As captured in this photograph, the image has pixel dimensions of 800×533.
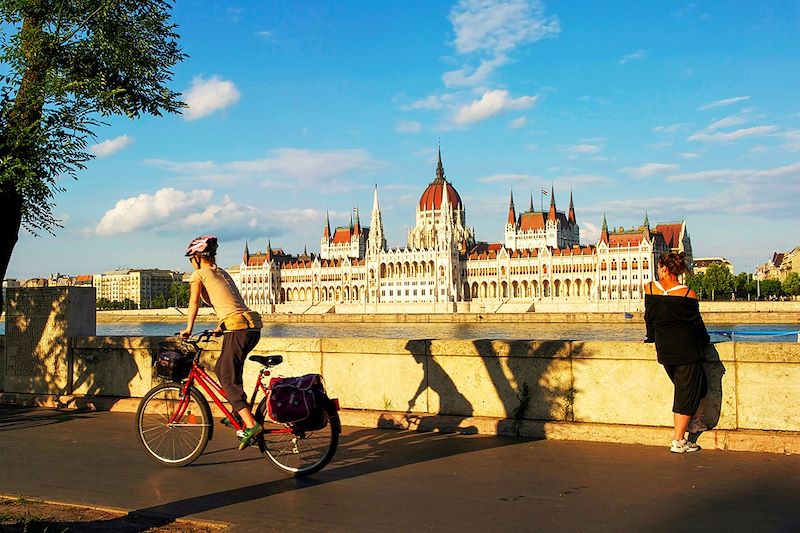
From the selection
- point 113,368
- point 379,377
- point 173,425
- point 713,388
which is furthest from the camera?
A: point 113,368

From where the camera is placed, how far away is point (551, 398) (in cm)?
692

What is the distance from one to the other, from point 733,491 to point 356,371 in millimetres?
3917

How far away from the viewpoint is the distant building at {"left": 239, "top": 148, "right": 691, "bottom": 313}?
121812 mm

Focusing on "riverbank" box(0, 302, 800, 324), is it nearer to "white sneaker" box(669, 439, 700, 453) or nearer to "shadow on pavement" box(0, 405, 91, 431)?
"shadow on pavement" box(0, 405, 91, 431)

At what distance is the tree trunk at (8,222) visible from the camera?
8.73m

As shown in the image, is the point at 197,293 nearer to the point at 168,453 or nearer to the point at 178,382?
the point at 178,382

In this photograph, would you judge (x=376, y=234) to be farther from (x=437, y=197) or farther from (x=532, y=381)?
(x=532, y=381)

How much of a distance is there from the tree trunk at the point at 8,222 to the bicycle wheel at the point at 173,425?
3.75 metres

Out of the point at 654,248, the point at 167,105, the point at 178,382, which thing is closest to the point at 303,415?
the point at 178,382

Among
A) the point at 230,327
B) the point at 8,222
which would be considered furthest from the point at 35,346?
the point at 230,327

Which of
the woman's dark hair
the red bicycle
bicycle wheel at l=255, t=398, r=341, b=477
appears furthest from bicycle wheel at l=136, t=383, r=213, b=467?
the woman's dark hair

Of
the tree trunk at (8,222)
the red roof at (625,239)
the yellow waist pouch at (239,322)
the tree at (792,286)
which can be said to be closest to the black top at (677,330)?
the yellow waist pouch at (239,322)

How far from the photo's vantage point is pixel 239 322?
18.5 feet

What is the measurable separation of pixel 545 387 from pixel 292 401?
8.33 feet
